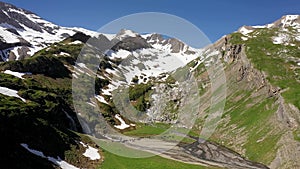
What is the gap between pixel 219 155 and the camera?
4240 inches

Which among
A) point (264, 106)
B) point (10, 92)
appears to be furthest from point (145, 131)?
point (10, 92)

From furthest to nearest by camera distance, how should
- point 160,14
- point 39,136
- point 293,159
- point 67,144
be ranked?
point 293,159 → point 67,144 → point 39,136 → point 160,14

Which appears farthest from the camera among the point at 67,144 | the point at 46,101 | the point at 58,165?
the point at 46,101

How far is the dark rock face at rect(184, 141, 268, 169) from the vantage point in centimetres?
9676

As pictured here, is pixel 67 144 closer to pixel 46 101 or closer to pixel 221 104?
pixel 46 101

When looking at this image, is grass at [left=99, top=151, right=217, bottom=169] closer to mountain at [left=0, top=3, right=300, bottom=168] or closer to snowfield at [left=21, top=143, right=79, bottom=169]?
mountain at [left=0, top=3, right=300, bottom=168]

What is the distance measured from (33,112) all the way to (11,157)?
27390 millimetres

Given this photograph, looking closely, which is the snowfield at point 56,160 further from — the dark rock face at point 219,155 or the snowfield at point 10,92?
the dark rock face at point 219,155

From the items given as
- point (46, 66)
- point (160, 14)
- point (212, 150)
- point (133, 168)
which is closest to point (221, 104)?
point (212, 150)

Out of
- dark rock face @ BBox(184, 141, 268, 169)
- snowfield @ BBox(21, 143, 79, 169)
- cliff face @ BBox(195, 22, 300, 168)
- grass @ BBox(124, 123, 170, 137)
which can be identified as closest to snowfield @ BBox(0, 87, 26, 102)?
snowfield @ BBox(21, 143, 79, 169)

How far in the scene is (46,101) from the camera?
330 ft

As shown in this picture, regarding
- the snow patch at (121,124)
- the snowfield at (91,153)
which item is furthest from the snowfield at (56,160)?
the snow patch at (121,124)

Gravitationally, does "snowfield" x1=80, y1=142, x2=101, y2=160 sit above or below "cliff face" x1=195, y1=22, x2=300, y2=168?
below

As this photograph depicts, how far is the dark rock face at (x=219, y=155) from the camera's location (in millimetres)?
96762
